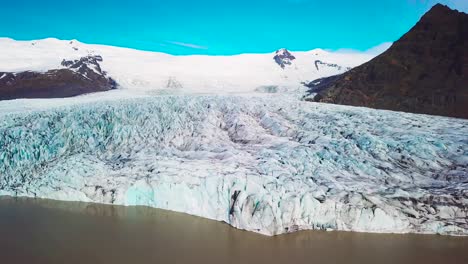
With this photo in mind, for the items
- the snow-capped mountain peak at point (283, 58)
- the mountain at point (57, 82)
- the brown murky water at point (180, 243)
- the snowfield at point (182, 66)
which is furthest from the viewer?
the snow-capped mountain peak at point (283, 58)

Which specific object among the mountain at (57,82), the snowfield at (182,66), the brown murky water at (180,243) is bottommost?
the brown murky water at (180,243)

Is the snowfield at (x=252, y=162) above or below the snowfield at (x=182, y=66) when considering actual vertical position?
below

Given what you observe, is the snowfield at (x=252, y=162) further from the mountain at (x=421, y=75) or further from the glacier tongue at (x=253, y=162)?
the mountain at (x=421, y=75)

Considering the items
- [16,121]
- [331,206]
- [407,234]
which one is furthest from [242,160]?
[16,121]

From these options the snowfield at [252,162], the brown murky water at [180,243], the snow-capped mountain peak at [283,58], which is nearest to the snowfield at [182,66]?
the snow-capped mountain peak at [283,58]

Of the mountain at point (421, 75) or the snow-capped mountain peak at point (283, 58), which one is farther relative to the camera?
the snow-capped mountain peak at point (283, 58)

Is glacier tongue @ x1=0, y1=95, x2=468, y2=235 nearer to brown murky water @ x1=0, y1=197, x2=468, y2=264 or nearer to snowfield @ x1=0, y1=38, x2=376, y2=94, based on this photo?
brown murky water @ x1=0, y1=197, x2=468, y2=264

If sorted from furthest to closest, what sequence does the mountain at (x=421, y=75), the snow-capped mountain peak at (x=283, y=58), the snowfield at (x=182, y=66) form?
the snow-capped mountain peak at (x=283, y=58) → the snowfield at (x=182, y=66) → the mountain at (x=421, y=75)
